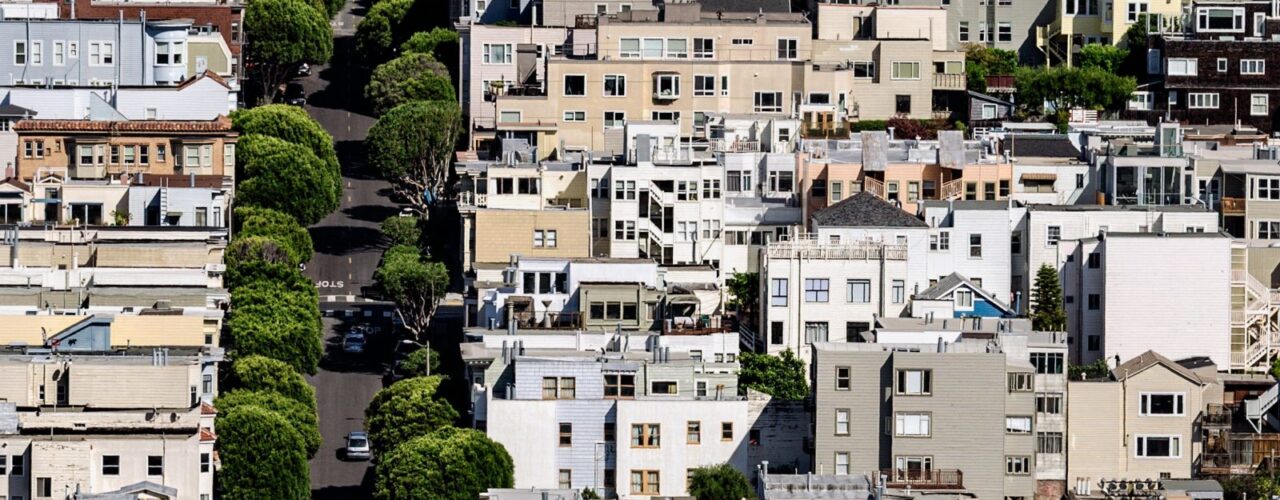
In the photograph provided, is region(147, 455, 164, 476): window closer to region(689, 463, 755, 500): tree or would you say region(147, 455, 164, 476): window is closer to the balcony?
region(689, 463, 755, 500): tree

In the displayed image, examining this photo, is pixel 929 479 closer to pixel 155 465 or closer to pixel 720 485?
pixel 720 485

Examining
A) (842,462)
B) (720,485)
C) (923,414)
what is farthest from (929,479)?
(720,485)

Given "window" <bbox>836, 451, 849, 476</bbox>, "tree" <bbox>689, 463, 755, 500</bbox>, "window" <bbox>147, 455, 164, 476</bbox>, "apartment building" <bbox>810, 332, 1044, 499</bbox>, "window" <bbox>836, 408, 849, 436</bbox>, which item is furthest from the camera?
"window" <bbox>836, 408, 849, 436</bbox>

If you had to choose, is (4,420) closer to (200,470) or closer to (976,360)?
(200,470)

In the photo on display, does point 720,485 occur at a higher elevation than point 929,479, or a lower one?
lower

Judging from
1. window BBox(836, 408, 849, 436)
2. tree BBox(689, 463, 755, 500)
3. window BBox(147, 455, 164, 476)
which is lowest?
tree BBox(689, 463, 755, 500)

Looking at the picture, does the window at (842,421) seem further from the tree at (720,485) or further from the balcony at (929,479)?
the tree at (720,485)

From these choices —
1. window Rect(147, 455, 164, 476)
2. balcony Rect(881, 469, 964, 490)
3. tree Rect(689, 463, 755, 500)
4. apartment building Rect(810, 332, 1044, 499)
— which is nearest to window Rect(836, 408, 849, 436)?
apartment building Rect(810, 332, 1044, 499)
